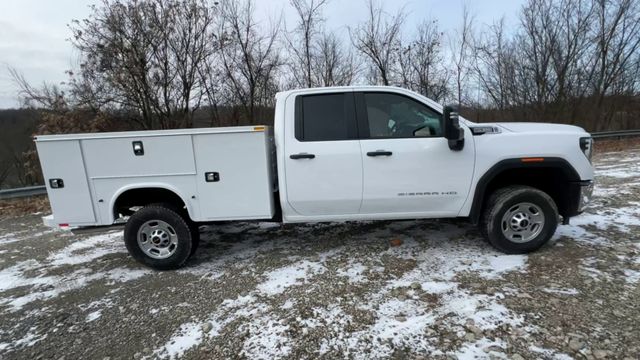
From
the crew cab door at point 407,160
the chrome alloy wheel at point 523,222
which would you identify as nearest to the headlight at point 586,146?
the chrome alloy wheel at point 523,222

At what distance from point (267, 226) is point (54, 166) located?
289 centimetres

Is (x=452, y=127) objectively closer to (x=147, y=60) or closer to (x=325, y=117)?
(x=325, y=117)

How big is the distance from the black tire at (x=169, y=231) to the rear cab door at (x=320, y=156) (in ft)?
3.99

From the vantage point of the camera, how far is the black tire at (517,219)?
3654 millimetres

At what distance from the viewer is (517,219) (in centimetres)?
372

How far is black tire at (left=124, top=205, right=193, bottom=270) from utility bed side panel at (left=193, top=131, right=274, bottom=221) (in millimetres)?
300

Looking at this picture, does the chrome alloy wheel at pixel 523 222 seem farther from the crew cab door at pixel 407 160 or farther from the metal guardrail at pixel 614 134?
the metal guardrail at pixel 614 134

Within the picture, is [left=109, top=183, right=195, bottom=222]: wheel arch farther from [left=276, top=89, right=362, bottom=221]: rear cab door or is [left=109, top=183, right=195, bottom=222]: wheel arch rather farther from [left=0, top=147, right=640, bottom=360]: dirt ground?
[left=276, top=89, right=362, bottom=221]: rear cab door

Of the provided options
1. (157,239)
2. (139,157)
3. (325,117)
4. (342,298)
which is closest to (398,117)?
(325,117)

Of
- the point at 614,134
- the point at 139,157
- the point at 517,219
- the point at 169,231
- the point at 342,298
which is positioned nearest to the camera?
the point at 342,298

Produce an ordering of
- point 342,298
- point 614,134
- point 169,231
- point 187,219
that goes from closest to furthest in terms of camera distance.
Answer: point 342,298, point 169,231, point 187,219, point 614,134

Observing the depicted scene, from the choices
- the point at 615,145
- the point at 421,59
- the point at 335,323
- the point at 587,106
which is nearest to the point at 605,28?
the point at 587,106

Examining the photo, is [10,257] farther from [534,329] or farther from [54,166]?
[534,329]

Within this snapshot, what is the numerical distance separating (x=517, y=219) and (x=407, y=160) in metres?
1.45
